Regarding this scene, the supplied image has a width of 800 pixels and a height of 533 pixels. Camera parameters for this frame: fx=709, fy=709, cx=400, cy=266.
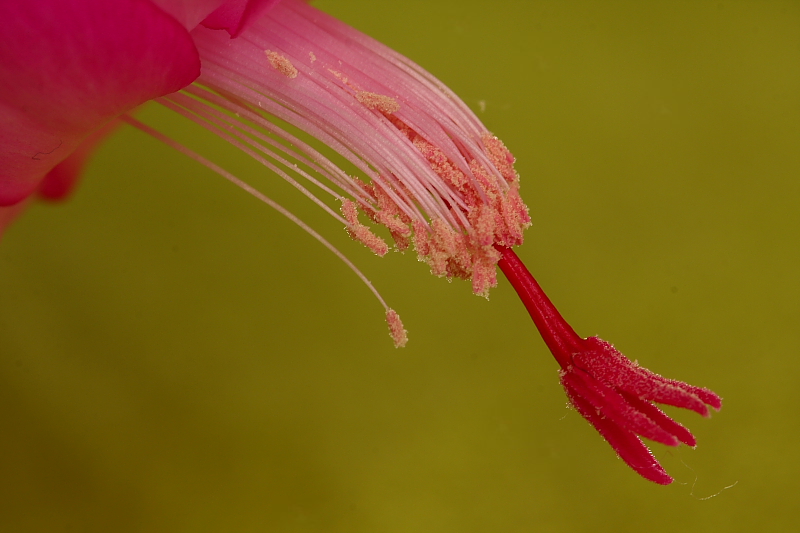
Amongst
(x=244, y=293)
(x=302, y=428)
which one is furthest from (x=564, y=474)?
(x=244, y=293)

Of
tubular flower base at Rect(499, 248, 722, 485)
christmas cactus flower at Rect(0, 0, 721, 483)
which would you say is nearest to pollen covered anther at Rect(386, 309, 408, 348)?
christmas cactus flower at Rect(0, 0, 721, 483)

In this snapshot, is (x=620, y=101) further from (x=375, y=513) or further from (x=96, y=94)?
(x=96, y=94)

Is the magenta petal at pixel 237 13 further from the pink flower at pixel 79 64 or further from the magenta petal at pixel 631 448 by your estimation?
the magenta petal at pixel 631 448

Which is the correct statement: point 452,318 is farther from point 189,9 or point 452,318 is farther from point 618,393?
point 189,9

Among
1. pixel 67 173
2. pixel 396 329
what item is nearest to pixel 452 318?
pixel 396 329

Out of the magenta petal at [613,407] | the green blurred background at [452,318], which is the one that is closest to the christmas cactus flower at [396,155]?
the magenta petal at [613,407]

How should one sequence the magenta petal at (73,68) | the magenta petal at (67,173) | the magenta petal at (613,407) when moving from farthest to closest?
1. the magenta petal at (67,173)
2. the magenta petal at (613,407)
3. the magenta petal at (73,68)
